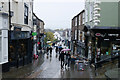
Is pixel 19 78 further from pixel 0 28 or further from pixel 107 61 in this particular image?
pixel 107 61

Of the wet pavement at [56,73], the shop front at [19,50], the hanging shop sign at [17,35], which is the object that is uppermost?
the hanging shop sign at [17,35]

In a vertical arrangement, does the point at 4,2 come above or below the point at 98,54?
above

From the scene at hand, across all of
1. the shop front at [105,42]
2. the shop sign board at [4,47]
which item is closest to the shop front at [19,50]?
the shop sign board at [4,47]

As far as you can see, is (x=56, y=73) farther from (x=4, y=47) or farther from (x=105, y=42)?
(x=105, y=42)

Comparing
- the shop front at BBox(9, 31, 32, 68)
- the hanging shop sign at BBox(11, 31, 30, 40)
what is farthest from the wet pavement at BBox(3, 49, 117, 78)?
the hanging shop sign at BBox(11, 31, 30, 40)

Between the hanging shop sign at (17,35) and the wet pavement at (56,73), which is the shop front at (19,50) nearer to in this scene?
the hanging shop sign at (17,35)

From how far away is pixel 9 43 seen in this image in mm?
14523

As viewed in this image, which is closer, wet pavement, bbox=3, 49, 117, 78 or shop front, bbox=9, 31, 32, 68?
wet pavement, bbox=3, 49, 117, 78

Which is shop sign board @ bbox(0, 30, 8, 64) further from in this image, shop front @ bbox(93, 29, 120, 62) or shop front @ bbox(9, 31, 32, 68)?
shop front @ bbox(93, 29, 120, 62)

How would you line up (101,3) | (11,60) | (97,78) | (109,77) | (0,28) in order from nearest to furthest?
(109,77)
(97,78)
(0,28)
(11,60)
(101,3)

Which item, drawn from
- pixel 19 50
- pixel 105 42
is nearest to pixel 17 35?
pixel 19 50

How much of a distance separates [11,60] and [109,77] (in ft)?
30.3

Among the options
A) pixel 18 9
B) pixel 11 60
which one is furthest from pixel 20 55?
pixel 18 9

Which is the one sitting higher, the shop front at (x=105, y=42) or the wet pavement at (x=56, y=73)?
the shop front at (x=105, y=42)
